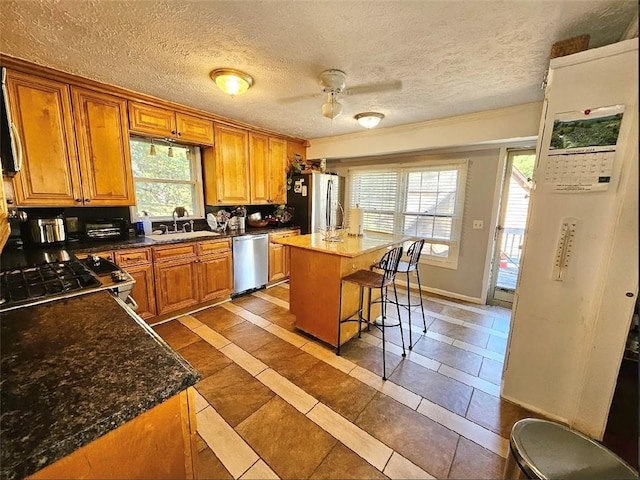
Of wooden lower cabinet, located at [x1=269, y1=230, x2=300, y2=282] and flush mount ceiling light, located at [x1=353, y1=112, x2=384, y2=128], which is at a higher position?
flush mount ceiling light, located at [x1=353, y1=112, x2=384, y2=128]

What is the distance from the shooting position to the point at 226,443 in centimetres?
154

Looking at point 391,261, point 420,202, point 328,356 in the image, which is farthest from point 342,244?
point 420,202

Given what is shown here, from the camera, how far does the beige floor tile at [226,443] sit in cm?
142

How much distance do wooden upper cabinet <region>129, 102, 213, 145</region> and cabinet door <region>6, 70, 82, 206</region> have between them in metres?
0.52

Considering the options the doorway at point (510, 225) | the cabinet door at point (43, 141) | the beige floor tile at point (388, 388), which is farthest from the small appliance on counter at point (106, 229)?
the doorway at point (510, 225)

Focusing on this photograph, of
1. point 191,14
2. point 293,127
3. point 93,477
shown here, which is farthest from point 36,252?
point 293,127

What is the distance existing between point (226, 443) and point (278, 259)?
2698 millimetres

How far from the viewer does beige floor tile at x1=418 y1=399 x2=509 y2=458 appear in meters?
1.55

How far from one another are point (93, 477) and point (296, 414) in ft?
4.30

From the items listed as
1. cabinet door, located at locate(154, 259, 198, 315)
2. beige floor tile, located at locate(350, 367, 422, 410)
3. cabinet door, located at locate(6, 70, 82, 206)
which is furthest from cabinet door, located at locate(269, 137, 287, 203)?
beige floor tile, located at locate(350, 367, 422, 410)

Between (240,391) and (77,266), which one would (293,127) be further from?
(240,391)

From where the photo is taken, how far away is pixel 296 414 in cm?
174

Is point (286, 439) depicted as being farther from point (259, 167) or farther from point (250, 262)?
point (259, 167)

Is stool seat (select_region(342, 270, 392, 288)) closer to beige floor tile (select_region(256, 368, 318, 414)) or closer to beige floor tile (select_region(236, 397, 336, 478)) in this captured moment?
beige floor tile (select_region(256, 368, 318, 414))
